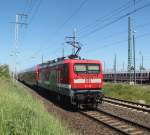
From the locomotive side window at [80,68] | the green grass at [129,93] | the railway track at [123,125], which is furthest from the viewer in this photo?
the green grass at [129,93]

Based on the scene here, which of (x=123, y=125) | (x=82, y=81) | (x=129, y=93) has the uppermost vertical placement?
(x=82, y=81)

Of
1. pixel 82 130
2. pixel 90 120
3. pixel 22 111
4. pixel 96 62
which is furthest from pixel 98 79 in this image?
pixel 22 111

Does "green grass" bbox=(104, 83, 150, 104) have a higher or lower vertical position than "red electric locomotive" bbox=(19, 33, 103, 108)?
lower

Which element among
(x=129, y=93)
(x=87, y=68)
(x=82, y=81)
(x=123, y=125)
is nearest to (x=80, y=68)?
(x=87, y=68)

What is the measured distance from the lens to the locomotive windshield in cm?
2170

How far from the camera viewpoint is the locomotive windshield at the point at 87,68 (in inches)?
854

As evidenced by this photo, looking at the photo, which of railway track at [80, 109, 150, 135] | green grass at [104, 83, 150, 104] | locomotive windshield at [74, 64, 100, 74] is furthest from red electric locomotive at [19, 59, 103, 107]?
green grass at [104, 83, 150, 104]

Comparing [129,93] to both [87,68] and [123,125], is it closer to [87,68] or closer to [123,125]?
[87,68]

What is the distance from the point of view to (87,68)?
21953mm

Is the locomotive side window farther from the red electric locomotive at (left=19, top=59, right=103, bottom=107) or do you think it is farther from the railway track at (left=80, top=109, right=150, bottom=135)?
the railway track at (left=80, top=109, right=150, bottom=135)

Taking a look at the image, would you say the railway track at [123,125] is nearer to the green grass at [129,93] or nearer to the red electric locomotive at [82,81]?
the red electric locomotive at [82,81]

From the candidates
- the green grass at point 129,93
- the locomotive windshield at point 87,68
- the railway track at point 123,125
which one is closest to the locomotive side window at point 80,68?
the locomotive windshield at point 87,68

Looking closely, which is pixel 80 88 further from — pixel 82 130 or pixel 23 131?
pixel 23 131

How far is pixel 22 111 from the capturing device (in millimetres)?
10883
